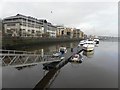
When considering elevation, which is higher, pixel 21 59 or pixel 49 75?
pixel 21 59

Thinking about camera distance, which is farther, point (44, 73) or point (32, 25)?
point (32, 25)

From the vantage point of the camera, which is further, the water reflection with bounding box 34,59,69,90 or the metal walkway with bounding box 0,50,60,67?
the water reflection with bounding box 34,59,69,90

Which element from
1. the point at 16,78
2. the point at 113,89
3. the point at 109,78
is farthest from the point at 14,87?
the point at 109,78

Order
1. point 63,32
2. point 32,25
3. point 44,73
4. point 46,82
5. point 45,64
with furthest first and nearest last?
1. point 63,32
2. point 32,25
3. point 45,64
4. point 44,73
5. point 46,82

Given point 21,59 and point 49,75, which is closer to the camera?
point 49,75

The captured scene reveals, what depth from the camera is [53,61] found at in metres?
21.1

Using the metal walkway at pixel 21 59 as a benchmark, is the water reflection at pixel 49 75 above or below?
below

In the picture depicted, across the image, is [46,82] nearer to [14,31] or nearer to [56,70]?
[56,70]

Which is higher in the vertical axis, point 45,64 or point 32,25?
point 32,25

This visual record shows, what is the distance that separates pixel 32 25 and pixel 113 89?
241 ft

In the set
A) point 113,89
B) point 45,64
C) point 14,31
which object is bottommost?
point 113,89

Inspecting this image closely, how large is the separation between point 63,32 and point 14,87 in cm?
12649

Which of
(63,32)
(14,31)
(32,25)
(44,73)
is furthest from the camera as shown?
(63,32)

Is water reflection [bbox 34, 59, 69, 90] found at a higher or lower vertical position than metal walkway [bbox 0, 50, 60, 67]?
lower
